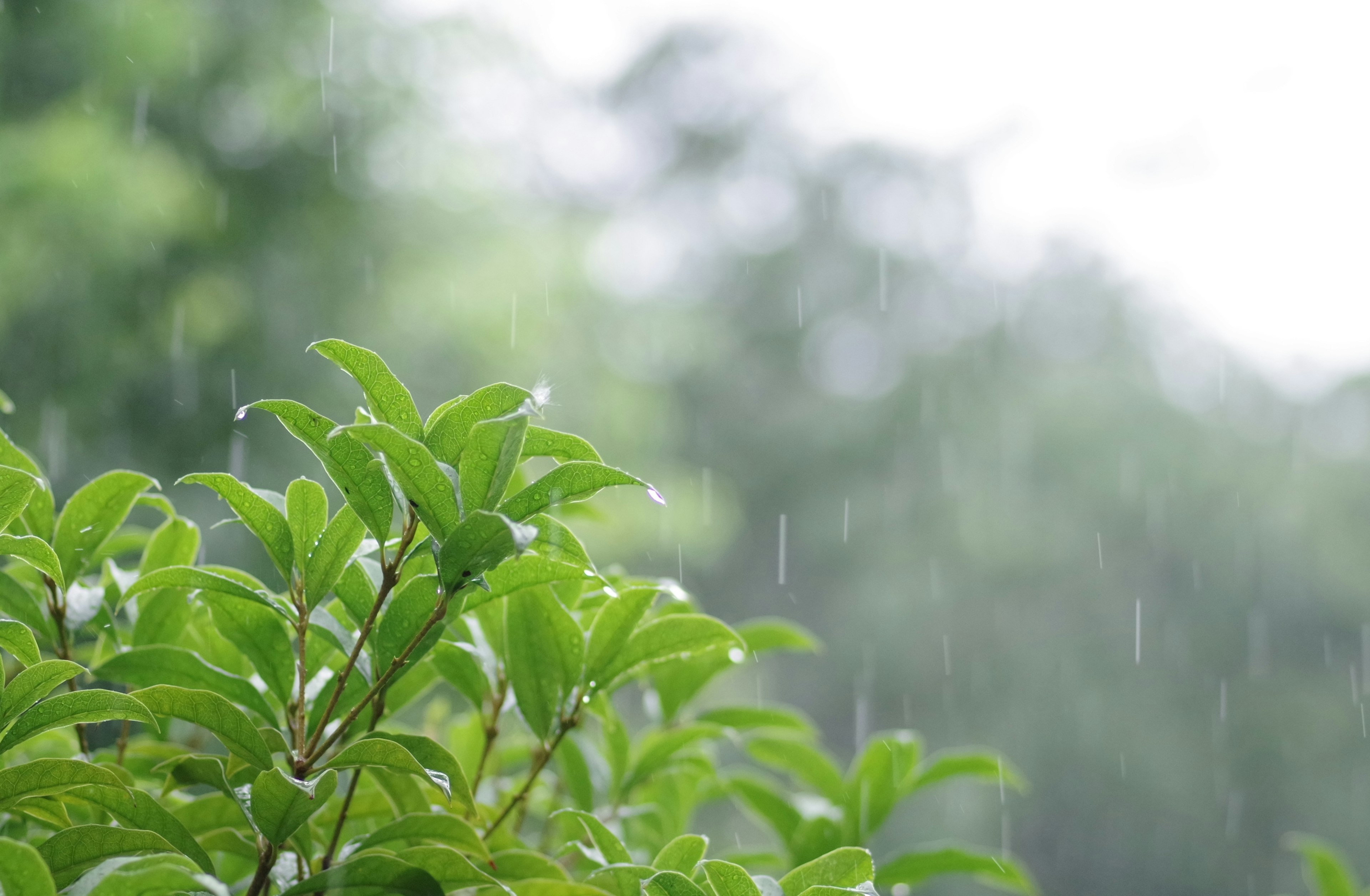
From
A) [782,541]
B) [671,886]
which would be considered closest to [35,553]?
[671,886]

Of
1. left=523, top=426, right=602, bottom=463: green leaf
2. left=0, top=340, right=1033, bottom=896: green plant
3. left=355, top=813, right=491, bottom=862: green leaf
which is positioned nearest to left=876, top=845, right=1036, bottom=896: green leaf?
left=0, top=340, right=1033, bottom=896: green plant

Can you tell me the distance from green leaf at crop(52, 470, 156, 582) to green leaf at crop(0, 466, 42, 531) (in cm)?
11

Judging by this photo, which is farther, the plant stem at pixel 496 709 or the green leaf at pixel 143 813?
the plant stem at pixel 496 709

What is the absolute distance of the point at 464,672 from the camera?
62cm

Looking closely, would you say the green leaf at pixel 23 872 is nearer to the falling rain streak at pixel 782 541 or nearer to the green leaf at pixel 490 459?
the green leaf at pixel 490 459

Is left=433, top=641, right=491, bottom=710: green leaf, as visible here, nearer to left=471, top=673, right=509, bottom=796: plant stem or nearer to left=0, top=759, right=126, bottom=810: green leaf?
left=471, top=673, right=509, bottom=796: plant stem

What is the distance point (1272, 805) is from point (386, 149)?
337 inches

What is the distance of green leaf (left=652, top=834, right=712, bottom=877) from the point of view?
0.51m

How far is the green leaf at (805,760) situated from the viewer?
0.84m

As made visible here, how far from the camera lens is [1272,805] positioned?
7.95 meters

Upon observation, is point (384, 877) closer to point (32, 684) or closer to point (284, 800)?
point (284, 800)

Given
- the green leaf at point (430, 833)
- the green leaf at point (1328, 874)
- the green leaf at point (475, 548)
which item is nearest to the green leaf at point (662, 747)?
the green leaf at point (430, 833)

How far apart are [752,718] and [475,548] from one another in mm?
443

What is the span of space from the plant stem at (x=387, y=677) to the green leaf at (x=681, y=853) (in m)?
0.17
